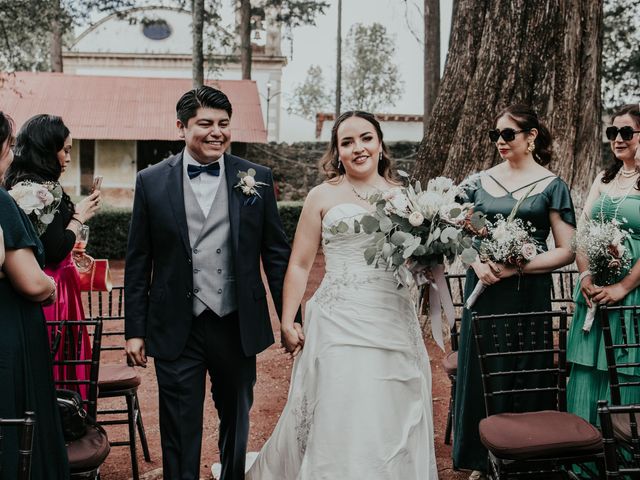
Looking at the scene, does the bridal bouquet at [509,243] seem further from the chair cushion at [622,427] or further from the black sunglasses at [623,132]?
the chair cushion at [622,427]

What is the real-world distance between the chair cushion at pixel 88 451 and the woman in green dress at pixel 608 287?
2.77m

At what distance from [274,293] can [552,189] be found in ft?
5.92

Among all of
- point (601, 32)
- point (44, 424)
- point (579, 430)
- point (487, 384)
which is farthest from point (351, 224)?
point (601, 32)

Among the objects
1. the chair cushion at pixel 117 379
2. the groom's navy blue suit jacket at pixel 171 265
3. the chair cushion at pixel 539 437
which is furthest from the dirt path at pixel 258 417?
the groom's navy blue suit jacket at pixel 171 265

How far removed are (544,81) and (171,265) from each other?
497 centimetres

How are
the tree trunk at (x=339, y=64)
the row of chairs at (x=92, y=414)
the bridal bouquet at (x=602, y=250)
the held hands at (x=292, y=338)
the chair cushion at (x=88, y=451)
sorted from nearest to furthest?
the row of chairs at (x=92, y=414), the chair cushion at (x=88, y=451), the held hands at (x=292, y=338), the bridal bouquet at (x=602, y=250), the tree trunk at (x=339, y=64)

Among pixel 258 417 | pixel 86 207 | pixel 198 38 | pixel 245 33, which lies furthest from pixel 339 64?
pixel 86 207

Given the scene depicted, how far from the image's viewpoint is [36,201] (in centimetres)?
361

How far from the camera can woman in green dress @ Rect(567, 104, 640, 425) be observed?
4.18m

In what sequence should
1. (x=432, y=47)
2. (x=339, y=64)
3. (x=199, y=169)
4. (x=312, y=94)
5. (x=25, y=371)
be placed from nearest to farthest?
1. (x=25, y=371)
2. (x=199, y=169)
3. (x=432, y=47)
4. (x=339, y=64)
5. (x=312, y=94)

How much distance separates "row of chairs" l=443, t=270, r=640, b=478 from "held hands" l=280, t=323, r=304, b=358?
0.96 m

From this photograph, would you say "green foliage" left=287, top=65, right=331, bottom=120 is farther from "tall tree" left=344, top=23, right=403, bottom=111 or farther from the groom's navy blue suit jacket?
the groom's navy blue suit jacket

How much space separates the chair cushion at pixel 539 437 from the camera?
134 inches

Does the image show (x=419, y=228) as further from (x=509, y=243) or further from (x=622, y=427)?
(x=622, y=427)
